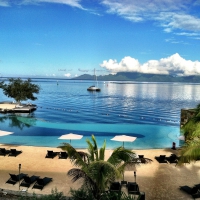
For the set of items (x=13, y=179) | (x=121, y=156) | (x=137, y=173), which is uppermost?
(x=121, y=156)

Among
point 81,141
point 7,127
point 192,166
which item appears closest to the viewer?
point 192,166

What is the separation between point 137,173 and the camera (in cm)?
1364

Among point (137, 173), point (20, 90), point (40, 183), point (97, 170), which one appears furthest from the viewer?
point (20, 90)

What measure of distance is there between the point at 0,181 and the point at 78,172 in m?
5.69

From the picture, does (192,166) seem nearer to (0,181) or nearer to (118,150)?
(118,150)

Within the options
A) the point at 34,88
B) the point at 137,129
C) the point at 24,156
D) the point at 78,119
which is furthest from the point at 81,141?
the point at 34,88

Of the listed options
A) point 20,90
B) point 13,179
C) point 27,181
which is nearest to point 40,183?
point 27,181

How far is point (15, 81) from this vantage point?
50.0 metres

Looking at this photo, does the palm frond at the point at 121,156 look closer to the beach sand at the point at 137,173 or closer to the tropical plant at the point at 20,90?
the beach sand at the point at 137,173

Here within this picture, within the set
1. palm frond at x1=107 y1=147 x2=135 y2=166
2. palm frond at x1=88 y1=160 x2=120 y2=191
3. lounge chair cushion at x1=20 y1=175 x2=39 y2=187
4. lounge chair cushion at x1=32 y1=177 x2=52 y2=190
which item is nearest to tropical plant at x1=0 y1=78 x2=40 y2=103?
lounge chair cushion at x1=20 y1=175 x2=39 y2=187

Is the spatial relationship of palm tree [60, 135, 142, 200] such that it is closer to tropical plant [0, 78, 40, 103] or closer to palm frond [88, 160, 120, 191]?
palm frond [88, 160, 120, 191]

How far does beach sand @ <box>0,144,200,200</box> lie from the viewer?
1127cm

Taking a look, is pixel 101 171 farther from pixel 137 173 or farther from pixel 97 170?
pixel 137 173

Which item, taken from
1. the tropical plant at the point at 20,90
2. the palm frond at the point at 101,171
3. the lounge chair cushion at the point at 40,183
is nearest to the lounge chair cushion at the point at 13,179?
the lounge chair cushion at the point at 40,183
